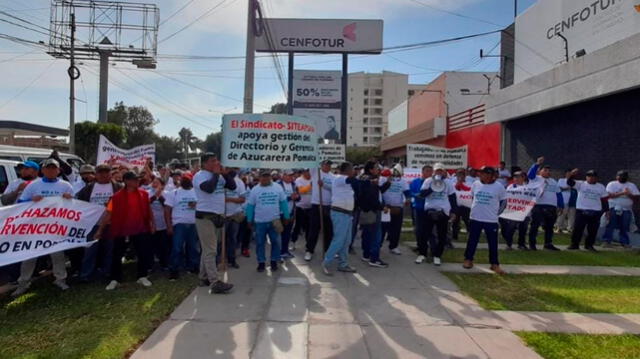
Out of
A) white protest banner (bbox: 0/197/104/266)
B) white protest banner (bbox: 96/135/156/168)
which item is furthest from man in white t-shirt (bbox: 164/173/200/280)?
white protest banner (bbox: 96/135/156/168)

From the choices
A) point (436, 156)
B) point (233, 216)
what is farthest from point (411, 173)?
point (233, 216)

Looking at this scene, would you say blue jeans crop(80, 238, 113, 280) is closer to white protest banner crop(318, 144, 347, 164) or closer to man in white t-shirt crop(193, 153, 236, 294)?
man in white t-shirt crop(193, 153, 236, 294)

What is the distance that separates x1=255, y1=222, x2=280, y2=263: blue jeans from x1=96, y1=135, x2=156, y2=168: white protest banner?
16.0 ft

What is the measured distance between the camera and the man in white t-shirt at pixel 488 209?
7.57 metres

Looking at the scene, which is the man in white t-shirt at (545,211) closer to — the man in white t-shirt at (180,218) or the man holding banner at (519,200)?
the man holding banner at (519,200)

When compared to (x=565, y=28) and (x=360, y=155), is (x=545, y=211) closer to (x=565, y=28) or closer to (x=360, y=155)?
(x=565, y=28)

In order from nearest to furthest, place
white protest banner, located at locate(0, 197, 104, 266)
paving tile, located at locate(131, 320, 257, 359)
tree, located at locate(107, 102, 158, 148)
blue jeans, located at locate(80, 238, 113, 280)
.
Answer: paving tile, located at locate(131, 320, 257, 359), white protest banner, located at locate(0, 197, 104, 266), blue jeans, located at locate(80, 238, 113, 280), tree, located at locate(107, 102, 158, 148)

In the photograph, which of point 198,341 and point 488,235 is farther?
point 488,235

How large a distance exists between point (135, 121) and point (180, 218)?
56.6 m

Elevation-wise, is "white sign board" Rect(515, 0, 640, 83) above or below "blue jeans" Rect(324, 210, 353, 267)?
above

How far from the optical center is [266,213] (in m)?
7.35

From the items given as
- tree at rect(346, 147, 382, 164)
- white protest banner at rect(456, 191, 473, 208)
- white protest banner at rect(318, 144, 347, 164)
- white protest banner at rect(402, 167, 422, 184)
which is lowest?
white protest banner at rect(456, 191, 473, 208)

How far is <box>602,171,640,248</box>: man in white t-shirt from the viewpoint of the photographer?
10.1m

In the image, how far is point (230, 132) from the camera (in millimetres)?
6812
